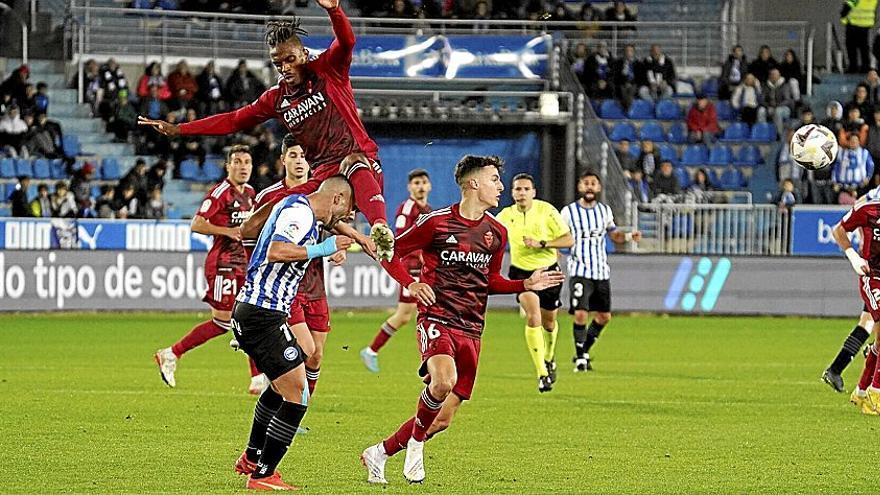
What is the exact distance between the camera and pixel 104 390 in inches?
567

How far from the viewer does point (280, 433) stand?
8555mm

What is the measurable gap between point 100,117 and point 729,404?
815 inches

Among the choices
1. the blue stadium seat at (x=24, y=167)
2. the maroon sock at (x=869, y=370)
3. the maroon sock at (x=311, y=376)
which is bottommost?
the maroon sock at (x=869, y=370)

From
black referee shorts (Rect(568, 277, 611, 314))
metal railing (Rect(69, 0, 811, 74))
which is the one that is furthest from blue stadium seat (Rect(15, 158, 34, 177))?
black referee shorts (Rect(568, 277, 611, 314))

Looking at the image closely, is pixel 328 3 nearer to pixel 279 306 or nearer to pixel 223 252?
pixel 279 306

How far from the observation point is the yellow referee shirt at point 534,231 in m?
16.3

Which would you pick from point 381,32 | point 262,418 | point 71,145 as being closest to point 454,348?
point 262,418

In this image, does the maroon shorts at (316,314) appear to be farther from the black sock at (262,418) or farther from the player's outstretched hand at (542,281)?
the player's outstretched hand at (542,281)

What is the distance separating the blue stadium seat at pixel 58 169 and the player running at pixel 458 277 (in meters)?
21.4

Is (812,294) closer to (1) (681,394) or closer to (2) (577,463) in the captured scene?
(1) (681,394)

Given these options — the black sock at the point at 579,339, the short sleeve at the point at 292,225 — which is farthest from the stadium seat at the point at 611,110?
the short sleeve at the point at 292,225

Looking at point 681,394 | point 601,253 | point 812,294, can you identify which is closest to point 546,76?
point 812,294

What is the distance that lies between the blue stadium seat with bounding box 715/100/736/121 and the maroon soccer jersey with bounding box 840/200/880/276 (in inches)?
797

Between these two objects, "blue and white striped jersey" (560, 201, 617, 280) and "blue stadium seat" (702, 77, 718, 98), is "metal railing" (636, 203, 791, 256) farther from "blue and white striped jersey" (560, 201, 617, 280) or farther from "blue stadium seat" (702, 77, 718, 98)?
"blue and white striped jersey" (560, 201, 617, 280)
